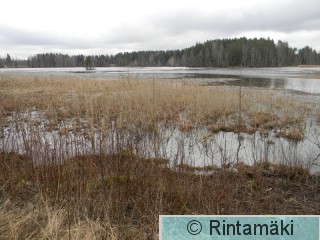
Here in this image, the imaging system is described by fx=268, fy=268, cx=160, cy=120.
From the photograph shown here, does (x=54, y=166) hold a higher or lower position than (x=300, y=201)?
higher

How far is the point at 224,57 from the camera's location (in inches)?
3819

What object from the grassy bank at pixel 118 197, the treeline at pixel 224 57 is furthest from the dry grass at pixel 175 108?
the treeline at pixel 224 57

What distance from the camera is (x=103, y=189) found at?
3.89 m

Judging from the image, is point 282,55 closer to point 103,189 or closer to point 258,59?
point 258,59

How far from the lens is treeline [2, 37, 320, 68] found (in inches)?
3716

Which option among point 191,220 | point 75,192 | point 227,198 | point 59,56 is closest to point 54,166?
point 75,192

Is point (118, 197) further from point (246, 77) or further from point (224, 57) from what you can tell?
point (224, 57)

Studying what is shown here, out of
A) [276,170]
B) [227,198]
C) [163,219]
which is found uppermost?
[163,219]

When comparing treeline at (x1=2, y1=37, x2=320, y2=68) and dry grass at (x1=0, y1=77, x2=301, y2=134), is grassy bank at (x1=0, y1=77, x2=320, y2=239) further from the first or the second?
treeline at (x1=2, y1=37, x2=320, y2=68)

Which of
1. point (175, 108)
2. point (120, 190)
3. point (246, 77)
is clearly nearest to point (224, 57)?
point (246, 77)

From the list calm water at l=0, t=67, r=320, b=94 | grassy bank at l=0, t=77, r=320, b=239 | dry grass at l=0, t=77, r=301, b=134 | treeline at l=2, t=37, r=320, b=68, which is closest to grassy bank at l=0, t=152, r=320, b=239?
grassy bank at l=0, t=77, r=320, b=239

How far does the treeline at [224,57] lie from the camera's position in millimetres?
94375

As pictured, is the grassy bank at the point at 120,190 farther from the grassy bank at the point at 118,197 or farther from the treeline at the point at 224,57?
the treeline at the point at 224,57

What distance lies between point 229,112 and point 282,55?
319ft
